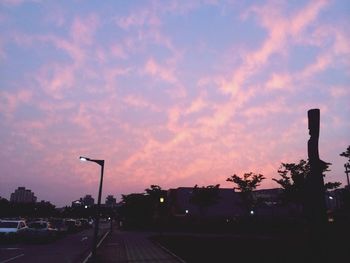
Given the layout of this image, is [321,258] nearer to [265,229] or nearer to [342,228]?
[342,228]

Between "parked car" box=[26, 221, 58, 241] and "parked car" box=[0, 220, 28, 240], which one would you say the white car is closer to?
"parked car" box=[0, 220, 28, 240]

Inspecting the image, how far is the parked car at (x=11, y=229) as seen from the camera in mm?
33100

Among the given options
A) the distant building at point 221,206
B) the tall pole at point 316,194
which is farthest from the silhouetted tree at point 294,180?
A: the tall pole at point 316,194

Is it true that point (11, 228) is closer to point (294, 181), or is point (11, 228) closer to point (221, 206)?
A: point (294, 181)

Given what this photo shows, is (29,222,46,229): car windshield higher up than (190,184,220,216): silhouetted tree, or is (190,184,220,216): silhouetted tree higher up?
(190,184,220,216): silhouetted tree

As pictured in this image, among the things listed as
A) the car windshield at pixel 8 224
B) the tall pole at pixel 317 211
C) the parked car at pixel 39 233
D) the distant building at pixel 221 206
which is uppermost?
the distant building at pixel 221 206

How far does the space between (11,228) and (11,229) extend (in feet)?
0.77

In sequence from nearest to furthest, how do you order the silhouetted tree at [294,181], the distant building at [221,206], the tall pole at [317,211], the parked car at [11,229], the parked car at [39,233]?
the tall pole at [317,211] < the parked car at [11,229] < the parked car at [39,233] < the silhouetted tree at [294,181] < the distant building at [221,206]

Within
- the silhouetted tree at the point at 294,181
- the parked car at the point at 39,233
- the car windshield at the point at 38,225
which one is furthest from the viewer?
the silhouetted tree at the point at 294,181

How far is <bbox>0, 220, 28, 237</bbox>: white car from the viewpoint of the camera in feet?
109

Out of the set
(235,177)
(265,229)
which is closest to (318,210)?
(265,229)

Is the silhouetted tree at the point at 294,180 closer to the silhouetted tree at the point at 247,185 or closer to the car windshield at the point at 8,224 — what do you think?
the silhouetted tree at the point at 247,185

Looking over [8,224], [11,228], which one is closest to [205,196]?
[8,224]

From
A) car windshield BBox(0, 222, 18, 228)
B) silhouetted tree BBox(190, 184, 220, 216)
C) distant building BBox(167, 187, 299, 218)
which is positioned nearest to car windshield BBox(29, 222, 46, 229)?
car windshield BBox(0, 222, 18, 228)
